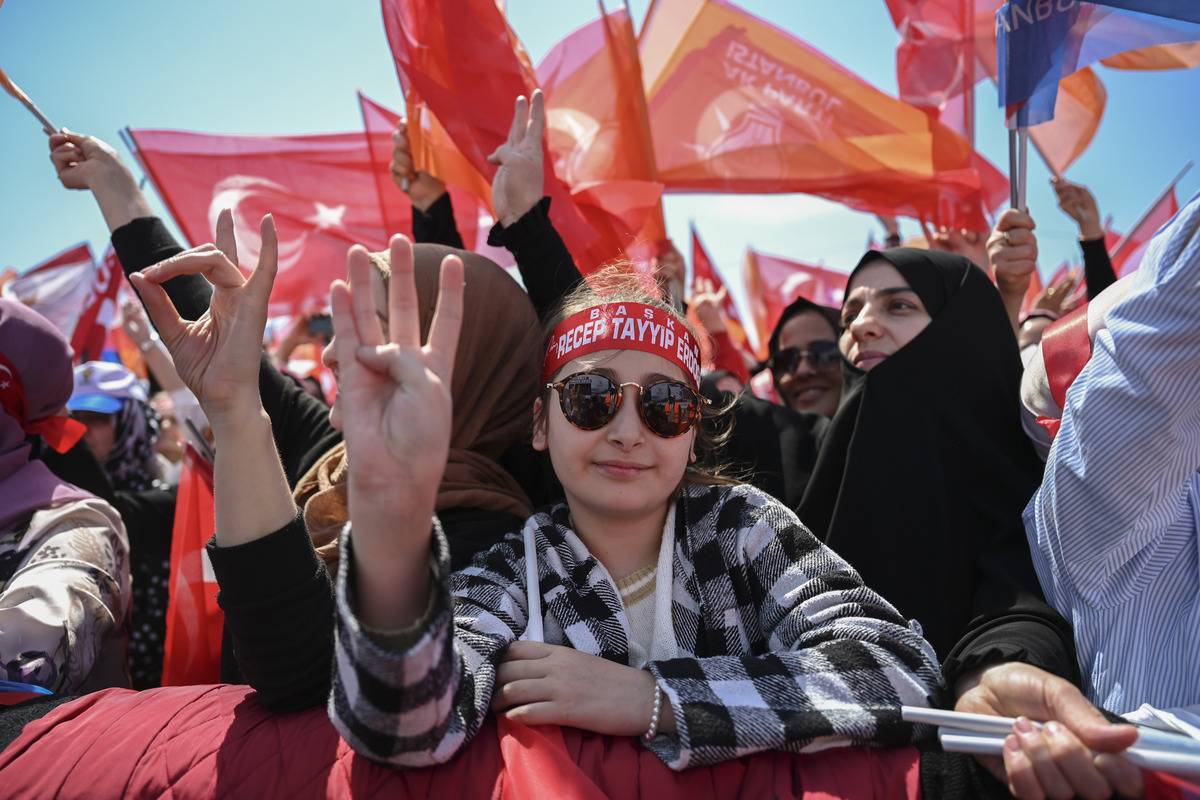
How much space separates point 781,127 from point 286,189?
10.7ft

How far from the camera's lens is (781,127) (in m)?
4.79

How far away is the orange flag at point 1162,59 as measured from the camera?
3.84 metres

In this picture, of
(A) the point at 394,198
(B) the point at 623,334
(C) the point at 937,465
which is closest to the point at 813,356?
(C) the point at 937,465

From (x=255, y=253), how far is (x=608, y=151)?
2.44 meters

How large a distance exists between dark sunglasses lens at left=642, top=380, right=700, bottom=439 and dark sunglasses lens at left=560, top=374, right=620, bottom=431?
0.24 feet

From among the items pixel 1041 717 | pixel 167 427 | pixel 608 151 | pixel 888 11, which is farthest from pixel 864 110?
pixel 167 427

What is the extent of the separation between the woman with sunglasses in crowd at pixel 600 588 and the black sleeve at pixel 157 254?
1.05m

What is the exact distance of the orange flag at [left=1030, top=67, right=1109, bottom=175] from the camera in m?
4.73

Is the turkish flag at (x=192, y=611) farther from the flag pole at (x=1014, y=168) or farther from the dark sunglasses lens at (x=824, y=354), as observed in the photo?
the flag pole at (x=1014, y=168)

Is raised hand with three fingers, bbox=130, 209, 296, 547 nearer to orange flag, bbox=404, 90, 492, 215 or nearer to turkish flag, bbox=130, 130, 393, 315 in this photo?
orange flag, bbox=404, 90, 492, 215

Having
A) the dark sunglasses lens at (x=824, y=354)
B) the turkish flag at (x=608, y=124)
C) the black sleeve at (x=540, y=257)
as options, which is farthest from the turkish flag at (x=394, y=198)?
the dark sunglasses lens at (x=824, y=354)

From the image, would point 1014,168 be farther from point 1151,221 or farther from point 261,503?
point 1151,221

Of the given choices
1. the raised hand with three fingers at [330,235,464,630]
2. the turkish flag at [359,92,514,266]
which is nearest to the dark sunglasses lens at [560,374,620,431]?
the raised hand with three fingers at [330,235,464,630]

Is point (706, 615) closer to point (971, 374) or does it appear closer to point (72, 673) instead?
point (971, 374)
